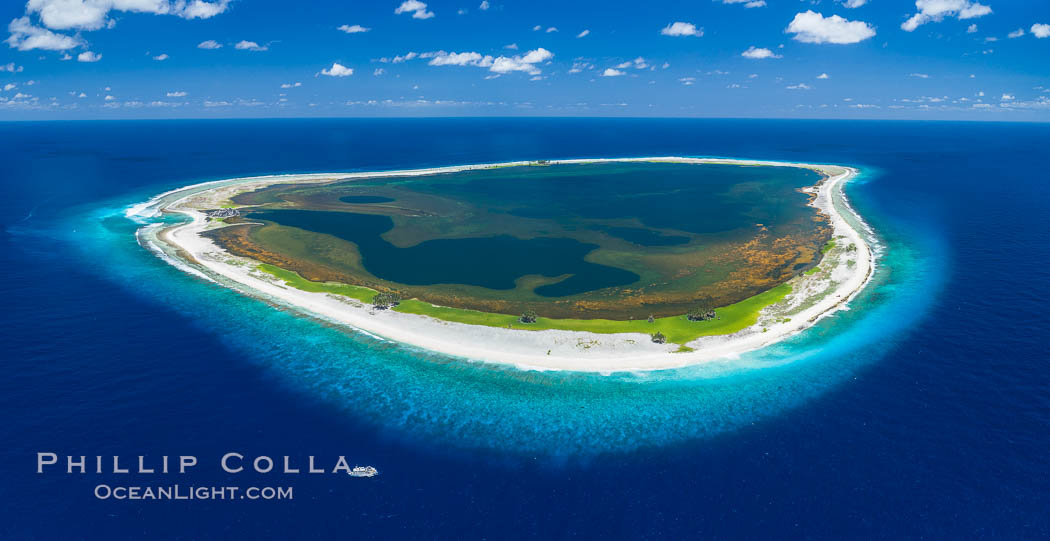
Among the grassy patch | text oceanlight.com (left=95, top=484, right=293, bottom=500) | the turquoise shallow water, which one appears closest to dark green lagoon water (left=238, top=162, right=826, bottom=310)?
the grassy patch

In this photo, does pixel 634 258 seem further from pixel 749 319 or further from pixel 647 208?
pixel 647 208

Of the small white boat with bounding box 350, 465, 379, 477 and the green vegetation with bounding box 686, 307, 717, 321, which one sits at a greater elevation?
the green vegetation with bounding box 686, 307, 717, 321

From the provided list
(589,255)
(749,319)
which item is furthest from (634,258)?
(749,319)

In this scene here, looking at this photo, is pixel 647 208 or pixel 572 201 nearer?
pixel 647 208

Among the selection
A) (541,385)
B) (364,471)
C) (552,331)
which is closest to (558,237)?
(552,331)

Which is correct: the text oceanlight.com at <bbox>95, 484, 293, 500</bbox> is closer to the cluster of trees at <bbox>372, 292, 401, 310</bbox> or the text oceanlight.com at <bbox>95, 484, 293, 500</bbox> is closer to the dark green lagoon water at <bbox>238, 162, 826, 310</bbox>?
the cluster of trees at <bbox>372, 292, 401, 310</bbox>

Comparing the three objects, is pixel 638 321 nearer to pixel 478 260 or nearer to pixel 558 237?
pixel 478 260
